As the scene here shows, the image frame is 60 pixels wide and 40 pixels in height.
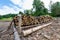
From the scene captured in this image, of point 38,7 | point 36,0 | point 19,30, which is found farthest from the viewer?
point 36,0

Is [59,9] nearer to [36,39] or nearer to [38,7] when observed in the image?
[38,7]

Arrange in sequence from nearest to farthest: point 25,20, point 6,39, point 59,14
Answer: point 6,39
point 25,20
point 59,14

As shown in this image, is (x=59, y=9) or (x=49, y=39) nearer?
(x=49, y=39)

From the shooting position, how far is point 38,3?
1788 inches

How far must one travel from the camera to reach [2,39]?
188 inches

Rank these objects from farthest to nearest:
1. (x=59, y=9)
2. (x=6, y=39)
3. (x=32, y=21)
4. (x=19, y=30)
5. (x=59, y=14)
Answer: (x=59, y=9) → (x=59, y=14) → (x=32, y=21) → (x=6, y=39) → (x=19, y=30)

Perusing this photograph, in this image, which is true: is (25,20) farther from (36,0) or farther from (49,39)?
(36,0)

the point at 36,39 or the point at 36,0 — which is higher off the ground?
the point at 36,0

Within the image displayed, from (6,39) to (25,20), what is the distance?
324 cm

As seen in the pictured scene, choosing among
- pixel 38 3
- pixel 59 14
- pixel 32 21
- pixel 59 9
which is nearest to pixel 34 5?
pixel 38 3

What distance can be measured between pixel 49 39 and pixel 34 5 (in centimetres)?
4036

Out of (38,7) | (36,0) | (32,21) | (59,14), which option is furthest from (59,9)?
(32,21)

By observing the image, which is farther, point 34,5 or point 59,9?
point 34,5

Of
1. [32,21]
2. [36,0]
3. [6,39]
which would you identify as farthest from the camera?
[36,0]
